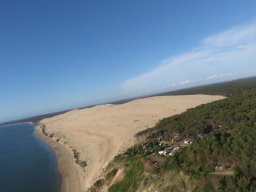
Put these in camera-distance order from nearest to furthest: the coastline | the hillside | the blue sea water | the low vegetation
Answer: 1. the low vegetation
2. the hillside
3. the coastline
4. the blue sea water

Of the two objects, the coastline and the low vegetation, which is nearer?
the low vegetation

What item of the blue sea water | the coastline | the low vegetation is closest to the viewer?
the low vegetation

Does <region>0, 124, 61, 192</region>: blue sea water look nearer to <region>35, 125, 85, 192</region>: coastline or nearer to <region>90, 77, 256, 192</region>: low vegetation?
<region>35, 125, 85, 192</region>: coastline

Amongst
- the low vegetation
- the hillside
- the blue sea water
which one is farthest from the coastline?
the low vegetation

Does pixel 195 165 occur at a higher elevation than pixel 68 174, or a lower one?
higher

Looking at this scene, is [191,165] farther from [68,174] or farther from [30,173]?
[30,173]

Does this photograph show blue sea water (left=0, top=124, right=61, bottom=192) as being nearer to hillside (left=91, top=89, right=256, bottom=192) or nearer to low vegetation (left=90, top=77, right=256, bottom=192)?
hillside (left=91, top=89, right=256, bottom=192)

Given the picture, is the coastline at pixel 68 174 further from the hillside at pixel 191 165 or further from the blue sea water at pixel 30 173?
the hillside at pixel 191 165

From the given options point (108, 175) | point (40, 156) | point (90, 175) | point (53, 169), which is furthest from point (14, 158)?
point (108, 175)

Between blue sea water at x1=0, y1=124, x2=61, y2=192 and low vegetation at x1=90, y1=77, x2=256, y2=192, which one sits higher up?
low vegetation at x1=90, y1=77, x2=256, y2=192

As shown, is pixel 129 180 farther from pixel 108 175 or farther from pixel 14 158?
pixel 14 158

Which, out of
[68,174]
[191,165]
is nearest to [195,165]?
[191,165]

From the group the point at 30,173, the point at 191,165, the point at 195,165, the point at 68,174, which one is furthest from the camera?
the point at 30,173

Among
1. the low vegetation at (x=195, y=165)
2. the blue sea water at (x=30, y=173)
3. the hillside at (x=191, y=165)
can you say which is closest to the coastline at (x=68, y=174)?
the blue sea water at (x=30, y=173)
